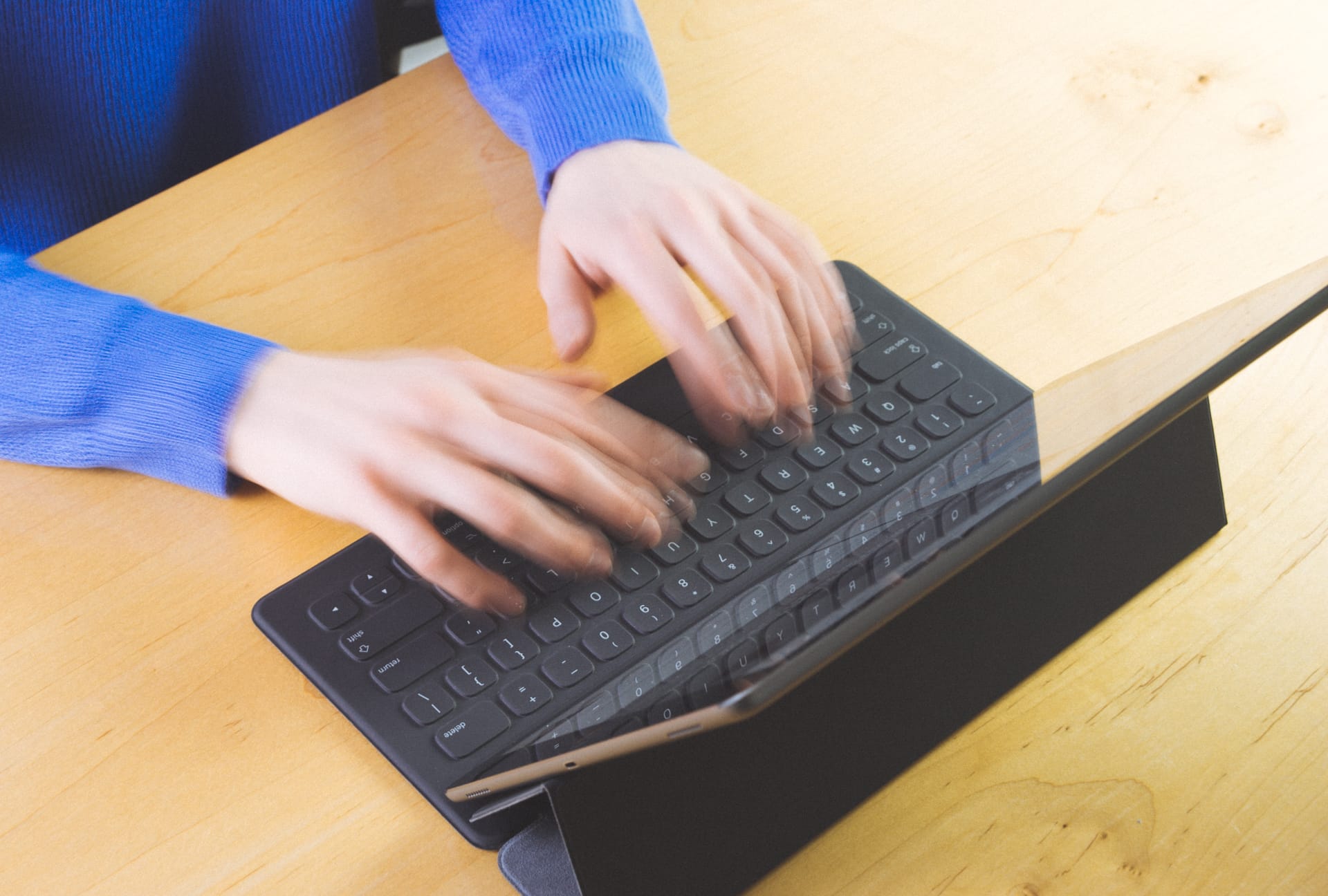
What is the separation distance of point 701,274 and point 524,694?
0.23 m

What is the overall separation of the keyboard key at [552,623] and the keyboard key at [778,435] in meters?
0.12

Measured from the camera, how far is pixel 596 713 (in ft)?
1.12

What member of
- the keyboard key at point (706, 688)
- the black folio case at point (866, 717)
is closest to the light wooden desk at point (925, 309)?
the black folio case at point (866, 717)

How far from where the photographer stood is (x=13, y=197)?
660mm

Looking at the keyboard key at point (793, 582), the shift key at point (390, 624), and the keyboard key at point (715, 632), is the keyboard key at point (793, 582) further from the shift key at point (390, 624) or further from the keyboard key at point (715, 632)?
the shift key at point (390, 624)

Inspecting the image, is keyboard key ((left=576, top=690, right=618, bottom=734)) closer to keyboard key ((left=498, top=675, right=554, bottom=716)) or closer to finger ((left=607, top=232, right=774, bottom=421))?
keyboard key ((left=498, top=675, right=554, bottom=716))

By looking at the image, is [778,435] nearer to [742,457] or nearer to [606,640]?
[742,457]

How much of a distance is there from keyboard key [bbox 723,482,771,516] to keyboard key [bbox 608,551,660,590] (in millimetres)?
43

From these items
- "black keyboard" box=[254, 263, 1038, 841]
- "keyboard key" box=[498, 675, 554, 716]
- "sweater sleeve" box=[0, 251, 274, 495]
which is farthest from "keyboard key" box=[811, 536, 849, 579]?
"sweater sleeve" box=[0, 251, 274, 495]

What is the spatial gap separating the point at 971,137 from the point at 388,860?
479 millimetres

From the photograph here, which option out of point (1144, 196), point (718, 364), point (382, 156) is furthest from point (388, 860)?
point (1144, 196)

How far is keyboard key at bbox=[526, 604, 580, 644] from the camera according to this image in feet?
1.33

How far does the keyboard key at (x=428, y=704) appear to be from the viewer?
394mm

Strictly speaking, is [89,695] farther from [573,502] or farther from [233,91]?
[233,91]
